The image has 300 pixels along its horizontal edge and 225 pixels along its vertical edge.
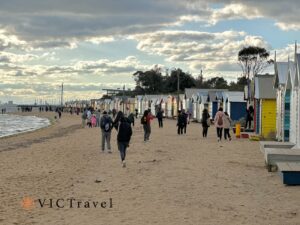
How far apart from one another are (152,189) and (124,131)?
4.36 m

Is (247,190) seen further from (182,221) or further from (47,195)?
(47,195)

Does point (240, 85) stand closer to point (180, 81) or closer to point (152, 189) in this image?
point (180, 81)

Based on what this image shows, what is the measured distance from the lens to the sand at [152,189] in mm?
8891

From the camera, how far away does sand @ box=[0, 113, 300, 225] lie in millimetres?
8891

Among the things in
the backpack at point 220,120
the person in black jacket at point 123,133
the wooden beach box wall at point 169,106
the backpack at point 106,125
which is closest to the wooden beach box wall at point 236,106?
the backpack at point 220,120

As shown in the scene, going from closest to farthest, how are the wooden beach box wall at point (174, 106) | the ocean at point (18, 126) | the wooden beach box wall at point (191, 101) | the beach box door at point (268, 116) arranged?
the beach box door at point (268, 116) < the ocean at point (18, 126) < the wooden beach box wall at point (191, 101) < the wooden beach box wall at point (174, 106)

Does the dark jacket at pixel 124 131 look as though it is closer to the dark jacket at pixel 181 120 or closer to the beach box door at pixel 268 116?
the beach box door at pixel 268 116

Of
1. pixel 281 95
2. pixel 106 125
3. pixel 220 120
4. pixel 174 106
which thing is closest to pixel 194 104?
pixel 174 106

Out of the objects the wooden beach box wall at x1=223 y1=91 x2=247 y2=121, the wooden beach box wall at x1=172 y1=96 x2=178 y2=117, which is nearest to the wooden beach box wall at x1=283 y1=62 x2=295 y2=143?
the wooden beach box wall at x1=223 y1=91 x2=247 y2=121

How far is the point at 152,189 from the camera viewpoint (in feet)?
38.4

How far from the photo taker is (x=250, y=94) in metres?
32.7

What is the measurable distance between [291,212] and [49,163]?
10.6 metres

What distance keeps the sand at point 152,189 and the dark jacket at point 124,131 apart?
2.88ft

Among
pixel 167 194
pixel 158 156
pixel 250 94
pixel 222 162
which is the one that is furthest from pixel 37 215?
pixel 250 94
